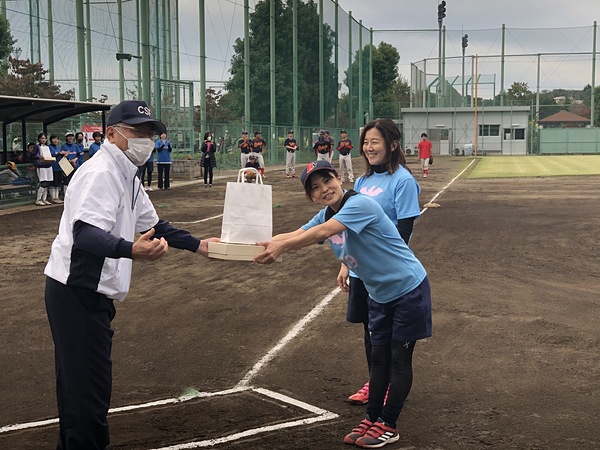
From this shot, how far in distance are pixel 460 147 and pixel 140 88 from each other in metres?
42.3

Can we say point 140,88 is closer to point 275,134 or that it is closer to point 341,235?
point 275,134

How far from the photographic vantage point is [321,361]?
629 cm

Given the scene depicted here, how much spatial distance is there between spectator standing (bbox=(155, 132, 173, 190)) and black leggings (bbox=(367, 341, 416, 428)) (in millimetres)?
20618

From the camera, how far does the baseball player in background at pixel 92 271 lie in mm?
3533

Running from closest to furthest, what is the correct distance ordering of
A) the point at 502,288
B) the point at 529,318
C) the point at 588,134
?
the point at 529,318, the point at 502,288, the point at 588,134

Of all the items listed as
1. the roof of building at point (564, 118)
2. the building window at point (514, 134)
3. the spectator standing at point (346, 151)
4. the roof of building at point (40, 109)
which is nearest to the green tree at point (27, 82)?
the roof of building at point (40, 109)

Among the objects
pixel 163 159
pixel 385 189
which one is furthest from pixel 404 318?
pixel 163 159

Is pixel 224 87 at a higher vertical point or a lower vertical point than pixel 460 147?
higher

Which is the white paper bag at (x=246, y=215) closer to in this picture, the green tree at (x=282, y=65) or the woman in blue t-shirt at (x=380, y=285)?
the woman in blue t-shirt at (x=380, y=285)

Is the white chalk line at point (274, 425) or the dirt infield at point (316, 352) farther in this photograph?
the dirt infield at point (316, 352)

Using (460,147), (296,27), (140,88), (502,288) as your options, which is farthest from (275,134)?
(502,288)

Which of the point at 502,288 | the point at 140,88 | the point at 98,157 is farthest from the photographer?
the point at 140,88

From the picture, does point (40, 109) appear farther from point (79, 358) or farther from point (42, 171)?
point (79, 358)

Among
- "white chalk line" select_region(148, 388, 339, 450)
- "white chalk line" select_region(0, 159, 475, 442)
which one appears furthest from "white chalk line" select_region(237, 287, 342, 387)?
"white chalk line" select_region(148, 388, 339, 450)
